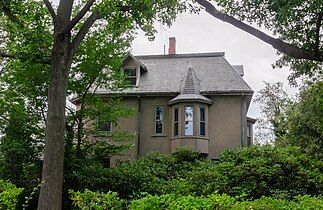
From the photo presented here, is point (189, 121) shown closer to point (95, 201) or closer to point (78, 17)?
point (78, 17)

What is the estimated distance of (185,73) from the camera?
2020 cm

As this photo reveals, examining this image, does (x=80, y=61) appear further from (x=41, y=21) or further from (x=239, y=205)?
(x=239, y=205)

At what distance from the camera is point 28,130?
37.4 ft

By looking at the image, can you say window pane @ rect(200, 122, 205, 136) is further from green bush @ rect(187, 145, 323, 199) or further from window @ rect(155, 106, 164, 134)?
green bush @ rect(187, 145, 323, 199)

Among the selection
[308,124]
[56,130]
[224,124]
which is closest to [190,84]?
[224,124]

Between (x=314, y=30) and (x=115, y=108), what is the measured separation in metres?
6.89

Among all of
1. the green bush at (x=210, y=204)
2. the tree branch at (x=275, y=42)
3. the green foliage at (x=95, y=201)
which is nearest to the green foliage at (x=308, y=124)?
the tree branch at (x=275, y=42)

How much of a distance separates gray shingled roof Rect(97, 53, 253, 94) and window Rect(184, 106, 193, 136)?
1222 millimetres

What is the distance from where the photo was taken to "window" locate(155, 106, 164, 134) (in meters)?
19.0

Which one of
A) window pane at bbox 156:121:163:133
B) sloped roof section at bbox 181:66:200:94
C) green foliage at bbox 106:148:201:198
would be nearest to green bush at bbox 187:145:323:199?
green foliage at bbox 106:148:201:198

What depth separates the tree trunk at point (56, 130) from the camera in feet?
27.1

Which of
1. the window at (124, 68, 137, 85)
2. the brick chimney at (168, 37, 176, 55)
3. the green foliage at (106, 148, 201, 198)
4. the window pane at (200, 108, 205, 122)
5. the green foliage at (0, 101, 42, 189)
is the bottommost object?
the green foliage at (106, 148, 201, 198)

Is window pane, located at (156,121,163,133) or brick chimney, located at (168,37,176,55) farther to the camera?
brick chimney, located at (168,37,176,55)

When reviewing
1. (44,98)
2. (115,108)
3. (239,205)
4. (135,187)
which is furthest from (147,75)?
(239,205)
